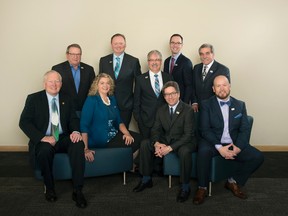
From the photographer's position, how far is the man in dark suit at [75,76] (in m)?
3.98

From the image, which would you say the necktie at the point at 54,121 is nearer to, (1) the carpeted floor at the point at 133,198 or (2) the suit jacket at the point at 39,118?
(2) the suit jacket at the point at 39,118

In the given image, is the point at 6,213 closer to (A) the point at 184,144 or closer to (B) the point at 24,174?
(B) the point at 24,174

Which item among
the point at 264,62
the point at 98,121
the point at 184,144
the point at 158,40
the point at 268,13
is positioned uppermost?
the point at 268,13

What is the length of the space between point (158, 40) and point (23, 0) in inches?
84.5

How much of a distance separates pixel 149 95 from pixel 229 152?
1.21 m

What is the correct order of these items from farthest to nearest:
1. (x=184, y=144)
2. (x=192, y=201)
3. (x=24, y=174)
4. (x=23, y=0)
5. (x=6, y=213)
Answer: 1. (x=23, y=0)
2. (x=24, y=174)
3. (x=184, y=144)
4. (x=192, y=201)
5. (x=6, y=213)

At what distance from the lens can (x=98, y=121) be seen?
3576 mm

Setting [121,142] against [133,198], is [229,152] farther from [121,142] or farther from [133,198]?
[121,142]

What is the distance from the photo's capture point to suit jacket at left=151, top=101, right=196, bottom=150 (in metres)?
3.43

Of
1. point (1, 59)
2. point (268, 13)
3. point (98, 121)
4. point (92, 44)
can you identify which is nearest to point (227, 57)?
point (268, 13)

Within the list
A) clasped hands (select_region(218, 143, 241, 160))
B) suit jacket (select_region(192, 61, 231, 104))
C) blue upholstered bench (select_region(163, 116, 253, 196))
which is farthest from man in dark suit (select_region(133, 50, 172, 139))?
clasped hands (select_region(218, 143, 241, 160))

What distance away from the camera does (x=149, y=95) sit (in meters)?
3.90

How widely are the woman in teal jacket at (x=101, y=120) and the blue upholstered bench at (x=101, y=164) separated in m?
0.14

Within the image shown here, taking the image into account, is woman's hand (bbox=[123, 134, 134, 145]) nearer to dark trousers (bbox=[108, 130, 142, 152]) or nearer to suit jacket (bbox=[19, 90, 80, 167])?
dark trousers (bbox=[108, 130, 142, 152])
